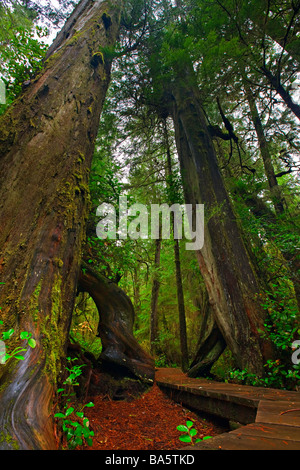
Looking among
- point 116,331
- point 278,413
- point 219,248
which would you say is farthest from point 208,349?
point 278,413

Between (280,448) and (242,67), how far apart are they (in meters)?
7.17

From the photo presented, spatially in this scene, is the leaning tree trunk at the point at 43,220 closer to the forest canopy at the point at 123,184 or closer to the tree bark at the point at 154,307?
the forest canopy at the point at 123,184

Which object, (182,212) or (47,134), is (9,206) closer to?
(47,134)

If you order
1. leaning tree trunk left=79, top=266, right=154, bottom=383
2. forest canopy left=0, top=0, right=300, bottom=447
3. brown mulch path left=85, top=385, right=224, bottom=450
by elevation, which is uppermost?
forest canopy left=0, top=0, right=300, bottom=447

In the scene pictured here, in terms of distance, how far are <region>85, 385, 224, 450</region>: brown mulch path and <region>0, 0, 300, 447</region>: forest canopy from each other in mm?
738

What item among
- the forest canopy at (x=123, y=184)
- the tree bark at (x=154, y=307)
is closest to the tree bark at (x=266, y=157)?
the forest canopy at (x=123, y=184)

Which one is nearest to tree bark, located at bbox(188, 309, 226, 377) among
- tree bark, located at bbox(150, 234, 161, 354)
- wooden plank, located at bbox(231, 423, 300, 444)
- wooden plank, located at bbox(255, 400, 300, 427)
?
wooden plank, located at bbox(255, 400, 300, 427)

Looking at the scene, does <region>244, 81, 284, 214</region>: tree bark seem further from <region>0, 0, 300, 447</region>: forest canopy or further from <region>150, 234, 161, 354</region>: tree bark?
<region>150, 234, 161, 354</region>: tree bark

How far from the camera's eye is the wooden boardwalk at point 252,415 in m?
1.30

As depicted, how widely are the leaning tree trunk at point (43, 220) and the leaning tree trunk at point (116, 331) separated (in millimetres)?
1983

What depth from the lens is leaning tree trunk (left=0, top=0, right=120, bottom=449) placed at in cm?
154

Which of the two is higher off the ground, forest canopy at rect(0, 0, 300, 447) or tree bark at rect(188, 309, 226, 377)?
forest canopy at rect(0, 0, 300, 447)
